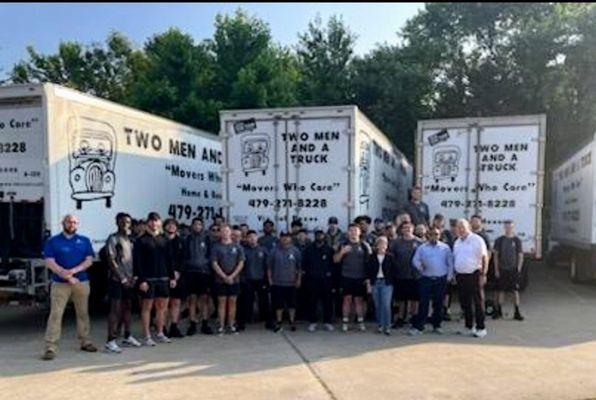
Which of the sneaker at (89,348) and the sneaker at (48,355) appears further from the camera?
the sneaker at (89,348)

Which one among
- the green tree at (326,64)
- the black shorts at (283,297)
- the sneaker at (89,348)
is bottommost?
the sneaker at (89,348)

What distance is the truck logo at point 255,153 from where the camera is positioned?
12.0m

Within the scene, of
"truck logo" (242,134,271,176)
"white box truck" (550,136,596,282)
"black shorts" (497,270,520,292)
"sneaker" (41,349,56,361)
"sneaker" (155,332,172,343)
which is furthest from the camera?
"white box truck" (550,136,596,282)

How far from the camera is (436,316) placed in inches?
407

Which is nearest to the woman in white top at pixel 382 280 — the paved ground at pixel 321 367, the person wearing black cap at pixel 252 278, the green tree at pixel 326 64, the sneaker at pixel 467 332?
the paved ground at pixel 321 367

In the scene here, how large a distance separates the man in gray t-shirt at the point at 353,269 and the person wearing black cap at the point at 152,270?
2.66 metres

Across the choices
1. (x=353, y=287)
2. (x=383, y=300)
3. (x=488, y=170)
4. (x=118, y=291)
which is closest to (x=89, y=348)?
(x=118, y=291)

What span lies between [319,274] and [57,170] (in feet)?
14.1

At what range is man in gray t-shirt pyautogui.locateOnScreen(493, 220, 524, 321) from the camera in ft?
38.1

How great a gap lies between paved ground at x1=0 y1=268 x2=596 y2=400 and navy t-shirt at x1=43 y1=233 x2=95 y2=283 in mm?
1192

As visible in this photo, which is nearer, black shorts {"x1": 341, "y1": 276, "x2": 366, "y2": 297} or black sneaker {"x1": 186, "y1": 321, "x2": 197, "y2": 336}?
black sneaker {"x1": 186, "y1": 321, "x2": 197, "y2": 336}

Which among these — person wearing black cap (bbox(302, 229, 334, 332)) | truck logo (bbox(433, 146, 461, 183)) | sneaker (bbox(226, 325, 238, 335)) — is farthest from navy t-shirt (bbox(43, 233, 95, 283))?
truck logo (bbox(433, 146, 461, 183))

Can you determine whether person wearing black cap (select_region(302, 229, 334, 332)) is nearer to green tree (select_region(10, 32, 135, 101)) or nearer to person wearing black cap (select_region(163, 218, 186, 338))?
person wearing black cap (select_region(163, 218, 186, 338))

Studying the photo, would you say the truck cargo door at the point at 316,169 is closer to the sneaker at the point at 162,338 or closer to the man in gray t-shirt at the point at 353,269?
the man in gray t-shirt at the point at 353,269
